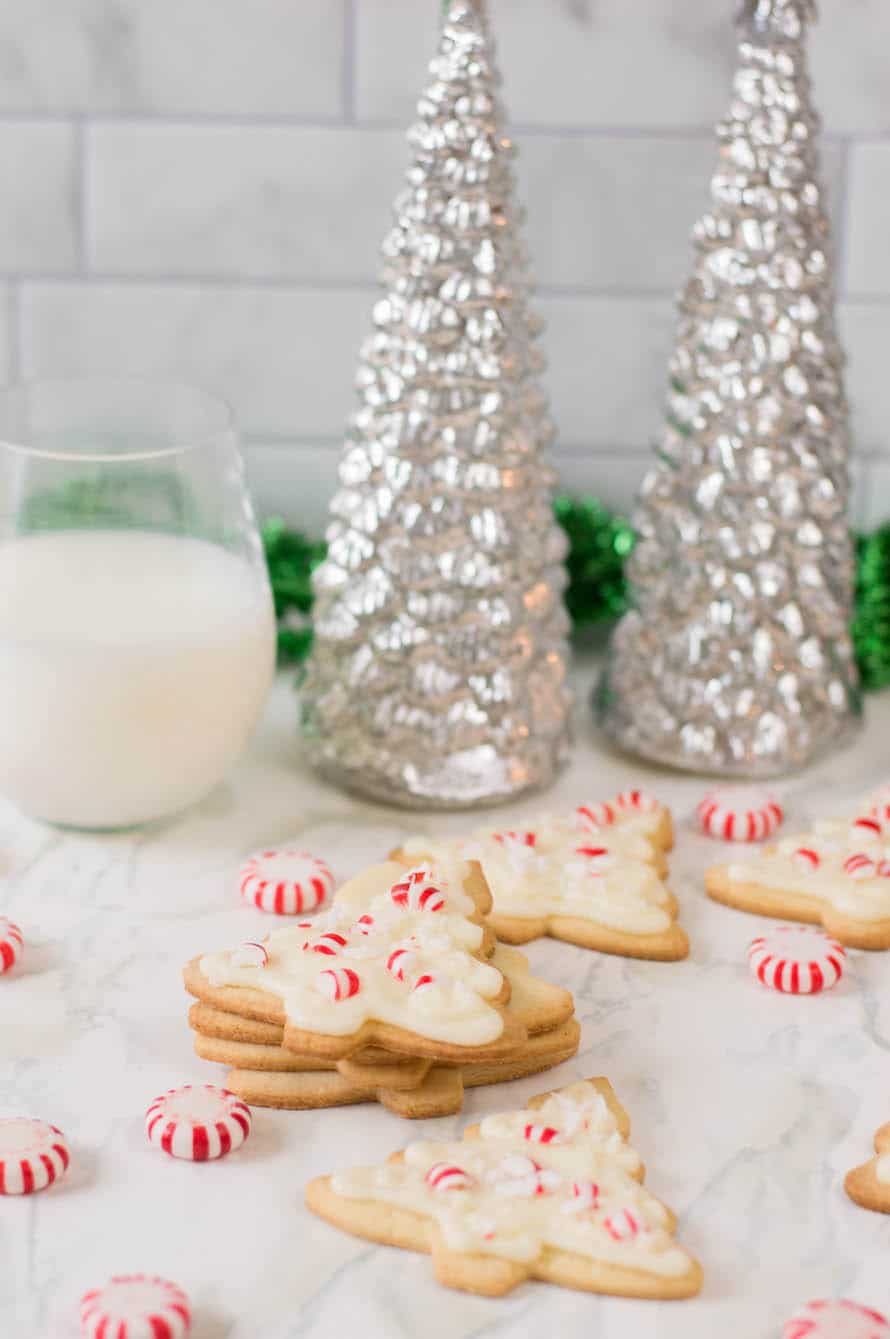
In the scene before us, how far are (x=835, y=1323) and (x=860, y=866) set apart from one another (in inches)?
13.4

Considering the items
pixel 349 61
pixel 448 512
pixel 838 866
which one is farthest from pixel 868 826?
pixel 349 61

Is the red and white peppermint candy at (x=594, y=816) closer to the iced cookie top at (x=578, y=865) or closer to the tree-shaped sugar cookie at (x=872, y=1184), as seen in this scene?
the iced cookie top at (x=578, y=865)

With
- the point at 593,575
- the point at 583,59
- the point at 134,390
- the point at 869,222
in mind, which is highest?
the point at 583,59

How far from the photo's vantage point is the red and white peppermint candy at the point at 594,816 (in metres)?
0.97

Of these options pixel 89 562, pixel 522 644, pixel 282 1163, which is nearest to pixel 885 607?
pixel 522 644

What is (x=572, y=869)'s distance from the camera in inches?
36.0

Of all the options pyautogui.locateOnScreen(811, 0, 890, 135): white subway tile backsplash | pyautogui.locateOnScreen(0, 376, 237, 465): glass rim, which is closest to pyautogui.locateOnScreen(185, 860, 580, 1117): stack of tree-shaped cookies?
pyautogui.locateOnScreen(0, 376, 237, 465): glass rim

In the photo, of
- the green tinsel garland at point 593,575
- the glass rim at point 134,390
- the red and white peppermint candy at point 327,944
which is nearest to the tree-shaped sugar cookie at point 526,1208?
the red and white peppermint candy at point 327,944

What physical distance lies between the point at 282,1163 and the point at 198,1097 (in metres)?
0.05

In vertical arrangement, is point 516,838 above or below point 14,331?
below

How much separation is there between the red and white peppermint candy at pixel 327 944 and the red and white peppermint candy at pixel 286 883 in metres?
0.11

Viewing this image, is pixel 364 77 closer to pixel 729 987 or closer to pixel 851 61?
pixel 851 61

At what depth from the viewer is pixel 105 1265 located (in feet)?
2.10

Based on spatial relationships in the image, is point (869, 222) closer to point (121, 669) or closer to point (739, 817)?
point (739, 817)
